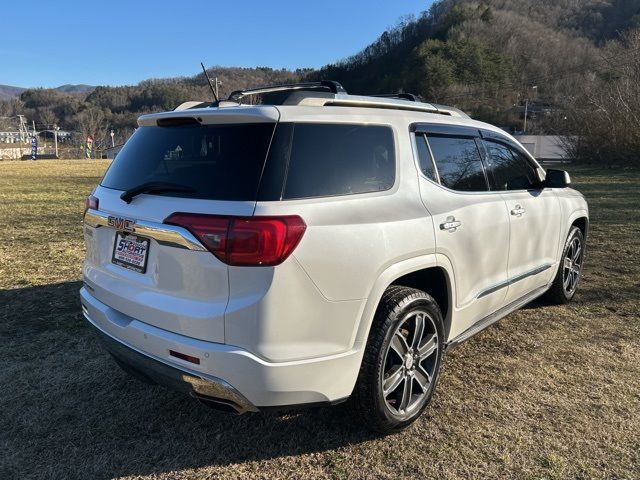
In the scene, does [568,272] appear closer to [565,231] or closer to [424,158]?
[565,231]

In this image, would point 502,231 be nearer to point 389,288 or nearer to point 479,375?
point 479,375

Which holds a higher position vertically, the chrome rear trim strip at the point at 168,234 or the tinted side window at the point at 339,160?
the tinted side window at the point at 339,160

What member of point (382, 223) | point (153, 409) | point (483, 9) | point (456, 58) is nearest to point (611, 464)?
point (382, 223)

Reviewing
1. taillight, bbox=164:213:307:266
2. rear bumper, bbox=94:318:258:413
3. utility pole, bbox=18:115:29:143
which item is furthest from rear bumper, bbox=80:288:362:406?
utility pole, bbox=18:115:29:143

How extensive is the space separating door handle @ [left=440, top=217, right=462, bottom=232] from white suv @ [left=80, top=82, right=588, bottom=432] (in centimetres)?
1

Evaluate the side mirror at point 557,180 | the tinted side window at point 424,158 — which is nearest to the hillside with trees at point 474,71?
the side mirror at point 557,180

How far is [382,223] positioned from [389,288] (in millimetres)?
391

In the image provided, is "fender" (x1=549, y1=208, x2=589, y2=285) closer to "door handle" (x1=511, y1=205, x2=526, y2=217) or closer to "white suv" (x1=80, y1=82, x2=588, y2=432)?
"door handle" (x1=511, y1=205, x2=526, y2=217)

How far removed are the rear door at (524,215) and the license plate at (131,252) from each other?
257cm

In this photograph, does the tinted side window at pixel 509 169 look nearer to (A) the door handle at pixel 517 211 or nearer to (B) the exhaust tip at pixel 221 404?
(A) the door handle at pixel 517 211

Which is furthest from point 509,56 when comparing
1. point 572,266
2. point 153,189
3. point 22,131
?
point 153,189

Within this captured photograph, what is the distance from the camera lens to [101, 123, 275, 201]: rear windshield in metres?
2.39

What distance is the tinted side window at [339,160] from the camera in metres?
2.46

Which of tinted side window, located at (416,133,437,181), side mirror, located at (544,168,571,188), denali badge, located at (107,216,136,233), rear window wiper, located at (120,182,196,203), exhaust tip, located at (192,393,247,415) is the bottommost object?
exhaust tip, located at (192,393,247,415)
